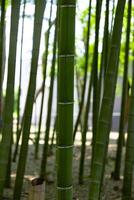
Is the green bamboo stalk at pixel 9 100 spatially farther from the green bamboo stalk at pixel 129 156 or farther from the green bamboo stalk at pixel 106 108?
the green bamboo stalk at pixel 129 156

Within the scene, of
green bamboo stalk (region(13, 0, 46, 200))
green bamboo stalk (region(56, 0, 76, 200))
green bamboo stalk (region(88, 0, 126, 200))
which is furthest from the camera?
green bamboo stalk (region(13, 0, 46, 200))

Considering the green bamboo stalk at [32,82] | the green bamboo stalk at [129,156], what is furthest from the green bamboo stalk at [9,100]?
the green bamboo stalk at [129,156]

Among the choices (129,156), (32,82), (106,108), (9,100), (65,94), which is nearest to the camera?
(65,94)

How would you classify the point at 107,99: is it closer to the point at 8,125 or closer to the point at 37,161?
the point at 8,125

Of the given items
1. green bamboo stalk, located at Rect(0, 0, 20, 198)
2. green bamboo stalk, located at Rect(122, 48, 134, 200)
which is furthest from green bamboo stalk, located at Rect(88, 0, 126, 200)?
green bamboo stalk, located at Rect(0, 0, 20, 198)

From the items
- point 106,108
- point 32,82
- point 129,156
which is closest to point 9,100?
point 32,82

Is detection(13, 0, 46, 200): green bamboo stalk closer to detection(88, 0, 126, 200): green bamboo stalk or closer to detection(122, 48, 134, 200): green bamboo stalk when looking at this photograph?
detection(88, 0, 126, 200): green bamboo stalk

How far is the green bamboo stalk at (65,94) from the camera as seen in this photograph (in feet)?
6.85

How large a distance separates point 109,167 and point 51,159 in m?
1.22

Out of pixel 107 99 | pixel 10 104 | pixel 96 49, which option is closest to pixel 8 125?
pixel 10 104

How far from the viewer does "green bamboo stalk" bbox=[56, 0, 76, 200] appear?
209 cm

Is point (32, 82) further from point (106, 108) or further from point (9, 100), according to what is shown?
point (106, 108)

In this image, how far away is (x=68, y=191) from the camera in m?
2.21

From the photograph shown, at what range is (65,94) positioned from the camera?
2.13m
